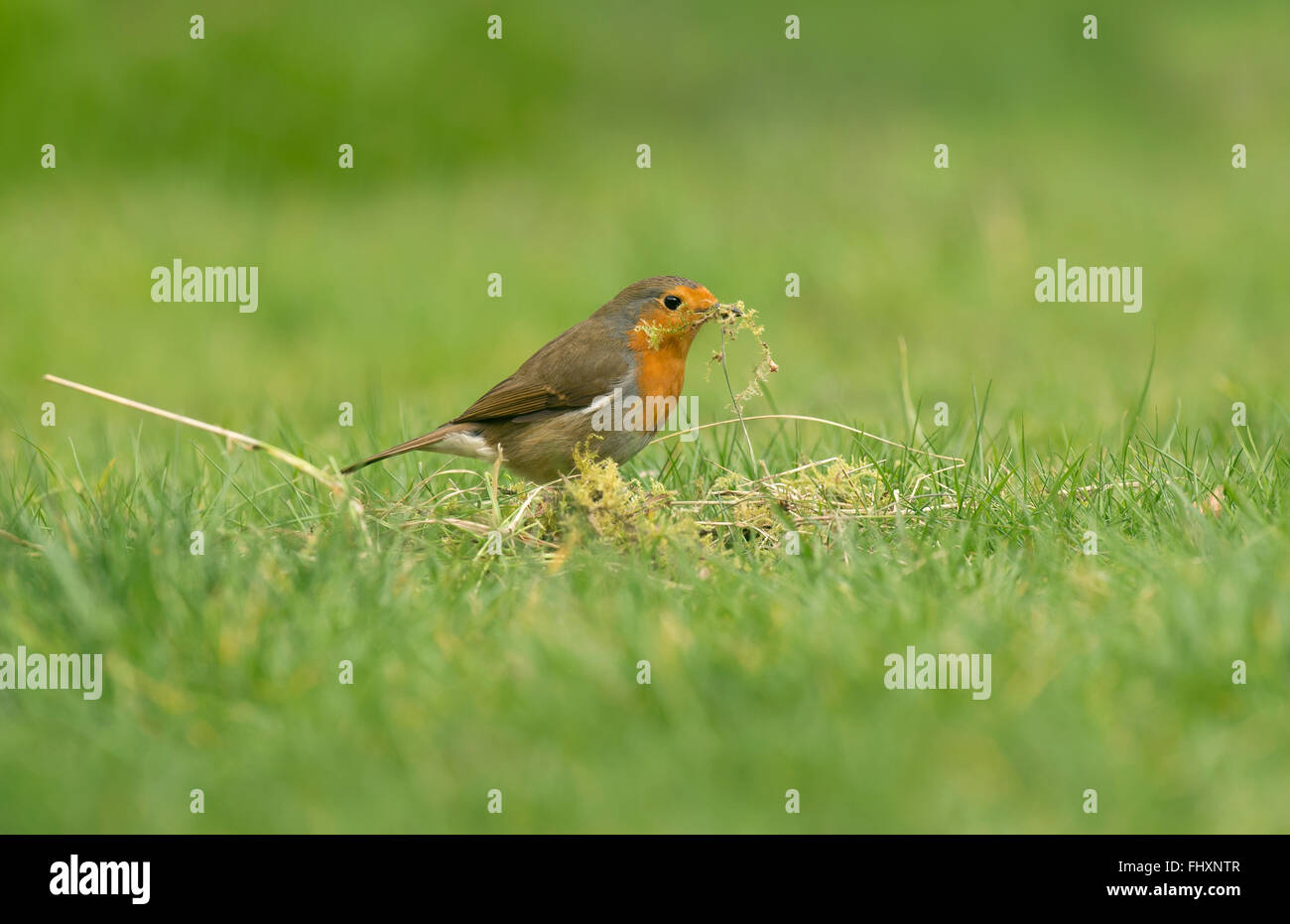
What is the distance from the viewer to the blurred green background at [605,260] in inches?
125

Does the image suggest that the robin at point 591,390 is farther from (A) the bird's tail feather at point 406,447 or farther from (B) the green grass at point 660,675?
(B) the green grass at point 660,675

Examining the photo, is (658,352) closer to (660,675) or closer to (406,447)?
(406,447)

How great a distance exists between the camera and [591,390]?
562cm

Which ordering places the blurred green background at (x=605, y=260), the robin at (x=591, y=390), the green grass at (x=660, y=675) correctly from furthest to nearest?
the robin at (x=591, y=390) < the blurred green background at (x=605, y=260) < the green grass at (x=660, y=675)

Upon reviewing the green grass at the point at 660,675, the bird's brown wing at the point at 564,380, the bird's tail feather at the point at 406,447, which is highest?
the bird's brown wing at the point at 564,380

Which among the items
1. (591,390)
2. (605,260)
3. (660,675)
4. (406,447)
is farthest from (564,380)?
(605,260)

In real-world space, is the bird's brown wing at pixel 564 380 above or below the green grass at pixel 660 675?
above

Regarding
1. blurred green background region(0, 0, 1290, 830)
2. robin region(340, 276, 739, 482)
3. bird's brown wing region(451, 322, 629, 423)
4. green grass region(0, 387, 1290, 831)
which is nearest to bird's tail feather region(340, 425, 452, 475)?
Answer: robin region(340, 276, 739, 482)

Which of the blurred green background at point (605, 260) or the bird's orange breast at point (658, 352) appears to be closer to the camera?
the blurred green background at point (605, 260)

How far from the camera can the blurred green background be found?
3168 millimetres

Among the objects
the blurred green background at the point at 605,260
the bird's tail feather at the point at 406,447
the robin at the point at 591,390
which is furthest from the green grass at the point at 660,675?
the robin at the point at 591,390

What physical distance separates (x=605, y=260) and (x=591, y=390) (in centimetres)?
622

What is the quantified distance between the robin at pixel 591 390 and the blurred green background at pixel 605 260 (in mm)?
595
